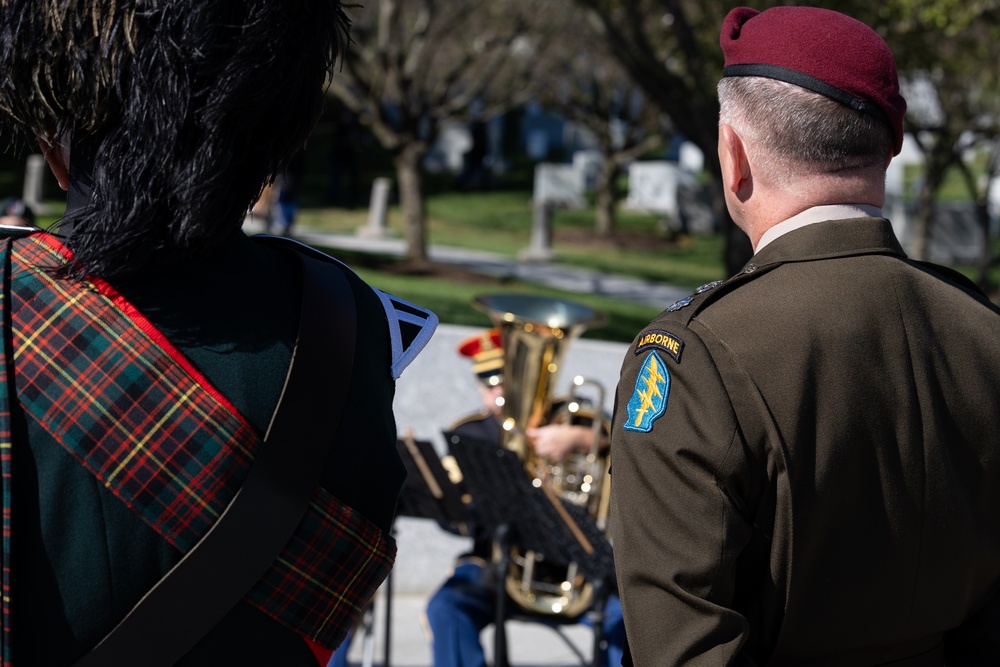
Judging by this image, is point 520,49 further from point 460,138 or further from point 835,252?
point 835,252

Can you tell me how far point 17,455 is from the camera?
1265 millimetres

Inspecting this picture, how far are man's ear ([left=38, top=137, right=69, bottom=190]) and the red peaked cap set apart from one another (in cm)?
93

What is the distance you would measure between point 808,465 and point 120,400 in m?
0.87

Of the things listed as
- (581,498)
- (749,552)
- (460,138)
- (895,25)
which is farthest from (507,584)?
(460,138)

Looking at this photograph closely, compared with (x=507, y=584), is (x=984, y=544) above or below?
above

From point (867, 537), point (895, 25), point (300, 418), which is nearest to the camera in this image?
point (300, 418)

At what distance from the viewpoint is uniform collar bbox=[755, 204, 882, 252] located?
5.40ft

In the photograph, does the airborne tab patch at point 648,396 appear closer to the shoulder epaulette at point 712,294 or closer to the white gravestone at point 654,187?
the shoulder epaulette at point 712,294

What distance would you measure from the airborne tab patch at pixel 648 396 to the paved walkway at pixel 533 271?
11484 millimetres

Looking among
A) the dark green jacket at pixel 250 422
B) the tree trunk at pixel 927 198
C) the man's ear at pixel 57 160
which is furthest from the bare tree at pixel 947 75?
the man's ear at pixel 57 160

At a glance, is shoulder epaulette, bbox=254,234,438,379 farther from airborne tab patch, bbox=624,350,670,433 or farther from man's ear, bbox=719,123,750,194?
man's ear, bbox=719,123,750,194

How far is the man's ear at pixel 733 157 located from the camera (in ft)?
5.43

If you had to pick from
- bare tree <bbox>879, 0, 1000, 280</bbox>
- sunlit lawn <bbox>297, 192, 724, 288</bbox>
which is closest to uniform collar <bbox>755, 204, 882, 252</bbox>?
bare tree <bbox>879, 0, 1000, 280</bbox>

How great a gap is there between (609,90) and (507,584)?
60.9ft
